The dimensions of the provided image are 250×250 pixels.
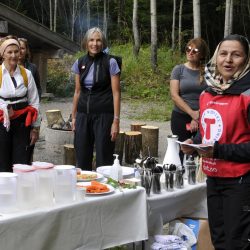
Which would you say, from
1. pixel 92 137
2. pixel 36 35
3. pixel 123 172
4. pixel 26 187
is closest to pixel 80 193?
pixel 26 187

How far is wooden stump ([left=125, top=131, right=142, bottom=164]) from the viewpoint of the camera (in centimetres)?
827

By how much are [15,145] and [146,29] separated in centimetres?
2826

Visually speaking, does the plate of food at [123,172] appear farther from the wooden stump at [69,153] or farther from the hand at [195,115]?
the wooden stump at [69,153]

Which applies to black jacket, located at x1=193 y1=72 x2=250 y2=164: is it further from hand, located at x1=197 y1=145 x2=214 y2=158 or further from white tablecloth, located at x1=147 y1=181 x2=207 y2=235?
white tablecloth, located at x1=147 y1=181 x2=207 y2=235

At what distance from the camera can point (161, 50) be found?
24.0m

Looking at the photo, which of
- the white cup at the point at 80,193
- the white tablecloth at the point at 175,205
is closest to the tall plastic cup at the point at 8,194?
the white cup at the point at 80,193

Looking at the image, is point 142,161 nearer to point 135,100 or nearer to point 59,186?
point 59,186

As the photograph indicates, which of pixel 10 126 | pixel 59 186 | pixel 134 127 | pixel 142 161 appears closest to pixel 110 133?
pixel 10 126

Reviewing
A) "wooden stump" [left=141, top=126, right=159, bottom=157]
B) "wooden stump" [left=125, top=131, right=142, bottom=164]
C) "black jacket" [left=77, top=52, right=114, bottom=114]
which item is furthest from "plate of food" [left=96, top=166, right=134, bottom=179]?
"wooden stump" [left=141, top=126, right=159, bottom=157]

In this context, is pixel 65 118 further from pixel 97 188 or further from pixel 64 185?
pixel 64 185

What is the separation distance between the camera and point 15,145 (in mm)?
4789

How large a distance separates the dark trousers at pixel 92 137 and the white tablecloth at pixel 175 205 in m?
1.36

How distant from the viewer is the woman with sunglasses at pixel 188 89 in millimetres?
5113

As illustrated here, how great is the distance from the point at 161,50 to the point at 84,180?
20798 millimetres
